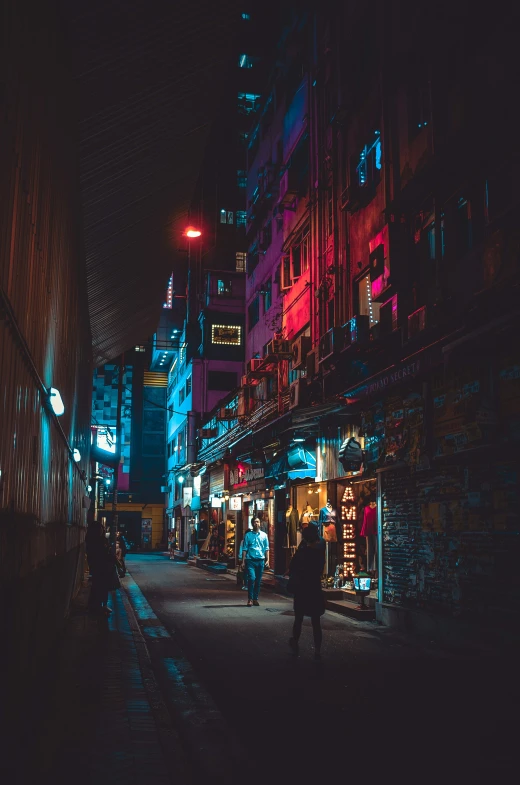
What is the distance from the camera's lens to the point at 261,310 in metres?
35.2

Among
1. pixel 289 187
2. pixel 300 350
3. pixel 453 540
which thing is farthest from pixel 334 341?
pixel 289 187

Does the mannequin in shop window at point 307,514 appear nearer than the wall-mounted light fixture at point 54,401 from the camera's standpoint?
No

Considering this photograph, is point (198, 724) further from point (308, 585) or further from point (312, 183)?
point (312, 183)

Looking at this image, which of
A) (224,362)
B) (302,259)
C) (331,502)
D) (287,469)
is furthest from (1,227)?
(224,362)

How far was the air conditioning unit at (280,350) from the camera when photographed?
26938 mm

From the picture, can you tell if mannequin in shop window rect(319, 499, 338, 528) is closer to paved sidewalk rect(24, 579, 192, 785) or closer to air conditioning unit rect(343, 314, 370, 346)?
air conditioning unit rect(343, 314, 370, 346)

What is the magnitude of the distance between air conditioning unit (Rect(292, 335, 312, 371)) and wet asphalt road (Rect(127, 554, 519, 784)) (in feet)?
40.4

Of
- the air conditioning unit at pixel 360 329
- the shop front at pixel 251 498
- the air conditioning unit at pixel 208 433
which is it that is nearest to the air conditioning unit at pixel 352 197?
the air conditioning unit at pixel 360 329

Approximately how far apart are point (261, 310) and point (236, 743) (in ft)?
97.2

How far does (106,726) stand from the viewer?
630cm

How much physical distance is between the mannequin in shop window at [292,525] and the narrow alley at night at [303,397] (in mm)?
322

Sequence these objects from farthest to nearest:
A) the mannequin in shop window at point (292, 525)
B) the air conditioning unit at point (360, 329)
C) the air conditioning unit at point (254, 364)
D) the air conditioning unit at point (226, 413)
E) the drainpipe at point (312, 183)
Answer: the air conditioning unit at point (226, 413)
the air conditioning unit at point (254, 364)
the mannequin in shop window at point (292, 525)
the drainpipe at point (312, 183)
the air conditioning unit at point (360, 329)

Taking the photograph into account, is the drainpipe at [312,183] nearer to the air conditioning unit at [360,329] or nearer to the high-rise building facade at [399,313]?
the high-rise building facade at [399,313]

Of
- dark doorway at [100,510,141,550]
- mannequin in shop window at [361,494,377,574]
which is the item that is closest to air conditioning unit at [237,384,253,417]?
mannequin in shop window at [361,494,377,574]
